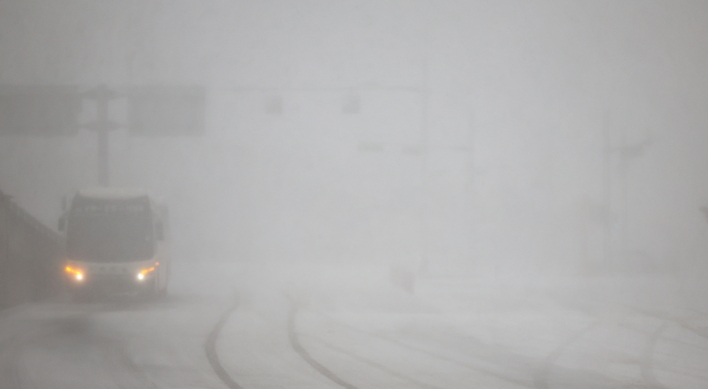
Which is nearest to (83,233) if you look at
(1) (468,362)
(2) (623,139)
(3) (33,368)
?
(3) (33,368)

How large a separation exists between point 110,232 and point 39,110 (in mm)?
4428

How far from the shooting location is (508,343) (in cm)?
1438

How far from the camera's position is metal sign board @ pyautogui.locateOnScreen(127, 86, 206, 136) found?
2425 cm

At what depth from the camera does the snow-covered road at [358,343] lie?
10461mm

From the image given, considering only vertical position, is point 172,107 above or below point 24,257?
above

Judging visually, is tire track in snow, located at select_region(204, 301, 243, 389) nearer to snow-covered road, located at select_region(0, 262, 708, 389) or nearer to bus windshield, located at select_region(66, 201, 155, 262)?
snow-covered road, located at select_region(0, 262, 708, 389)

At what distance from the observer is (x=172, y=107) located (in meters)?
24.3

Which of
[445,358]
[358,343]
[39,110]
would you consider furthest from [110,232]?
[445,358]

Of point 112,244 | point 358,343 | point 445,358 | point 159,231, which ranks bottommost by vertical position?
point 358,343

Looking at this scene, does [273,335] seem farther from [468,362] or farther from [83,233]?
[83,233]

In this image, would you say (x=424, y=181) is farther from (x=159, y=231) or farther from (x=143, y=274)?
(x=143, y=274)

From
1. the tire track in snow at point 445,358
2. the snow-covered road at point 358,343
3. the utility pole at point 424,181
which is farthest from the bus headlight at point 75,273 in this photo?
the utility pole at point 424,181

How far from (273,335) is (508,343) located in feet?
13.0

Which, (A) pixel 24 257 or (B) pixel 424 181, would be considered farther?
(B) pixel 424 181
